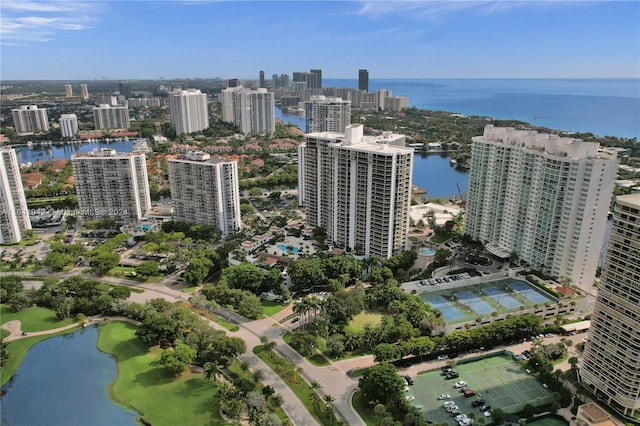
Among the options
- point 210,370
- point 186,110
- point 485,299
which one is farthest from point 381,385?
point 186,110

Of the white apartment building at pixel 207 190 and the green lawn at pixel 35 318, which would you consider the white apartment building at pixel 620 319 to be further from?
the green lawn at pixel 35 318

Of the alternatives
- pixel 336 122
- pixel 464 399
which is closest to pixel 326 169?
pixel 464 399

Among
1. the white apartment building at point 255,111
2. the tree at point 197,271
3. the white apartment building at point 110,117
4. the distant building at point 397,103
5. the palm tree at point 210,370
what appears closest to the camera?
the palm tree at point 210,370

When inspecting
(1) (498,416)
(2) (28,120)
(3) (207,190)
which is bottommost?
(1) (498,416)

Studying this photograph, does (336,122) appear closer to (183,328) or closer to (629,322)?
(183,328)

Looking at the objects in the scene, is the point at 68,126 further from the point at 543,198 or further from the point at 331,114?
the point at 543,198

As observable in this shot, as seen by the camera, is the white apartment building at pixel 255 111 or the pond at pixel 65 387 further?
the white apartment building at pixel 255 111

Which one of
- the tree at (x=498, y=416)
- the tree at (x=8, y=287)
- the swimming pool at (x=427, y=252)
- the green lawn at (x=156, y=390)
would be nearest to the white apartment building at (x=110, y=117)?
the tree at (x=8, y=287)
